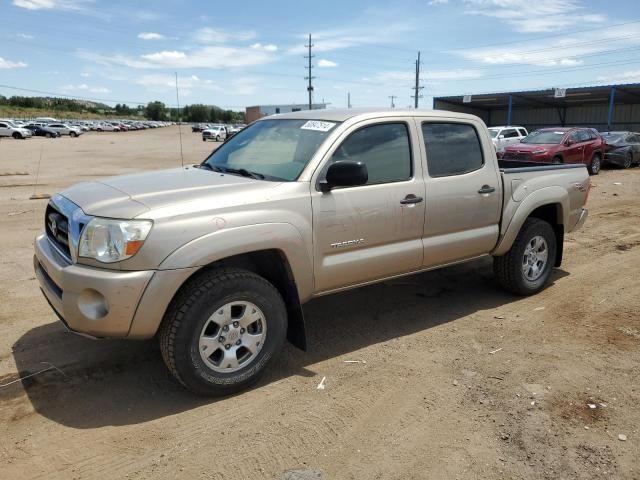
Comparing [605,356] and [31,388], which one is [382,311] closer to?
[605,356]

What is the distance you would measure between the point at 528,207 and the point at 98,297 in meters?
4.03

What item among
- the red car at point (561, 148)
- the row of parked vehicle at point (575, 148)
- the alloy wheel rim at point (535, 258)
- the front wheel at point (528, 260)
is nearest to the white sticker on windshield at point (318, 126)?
the front wheel at point (528, 260)

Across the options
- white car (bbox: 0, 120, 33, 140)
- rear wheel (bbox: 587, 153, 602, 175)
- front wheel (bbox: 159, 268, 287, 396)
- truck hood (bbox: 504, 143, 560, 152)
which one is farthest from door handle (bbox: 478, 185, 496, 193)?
white car (bbox: 0, 120, 33, 140)

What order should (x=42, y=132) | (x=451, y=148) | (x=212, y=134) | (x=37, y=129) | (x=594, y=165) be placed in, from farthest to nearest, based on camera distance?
(x=37, y=129) → (x=42, y=132) → (x=212, y=134) → (x=594, y=165) → (x=451, y=148)

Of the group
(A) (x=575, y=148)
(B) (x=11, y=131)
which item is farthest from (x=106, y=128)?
(A) (x=575, y=148)

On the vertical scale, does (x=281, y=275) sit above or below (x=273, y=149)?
below

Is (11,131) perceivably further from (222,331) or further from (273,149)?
(222,331)

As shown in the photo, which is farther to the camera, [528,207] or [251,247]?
[528,207]

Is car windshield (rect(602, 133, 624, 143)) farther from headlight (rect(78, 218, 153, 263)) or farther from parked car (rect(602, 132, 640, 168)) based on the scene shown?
headlight (rect(78, 218, 153, 263))

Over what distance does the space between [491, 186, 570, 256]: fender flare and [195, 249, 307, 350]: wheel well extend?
232cm

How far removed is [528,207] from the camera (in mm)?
5266

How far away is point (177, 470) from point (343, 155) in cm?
241

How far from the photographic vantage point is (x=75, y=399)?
3.49m

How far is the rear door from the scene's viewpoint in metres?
4.53
